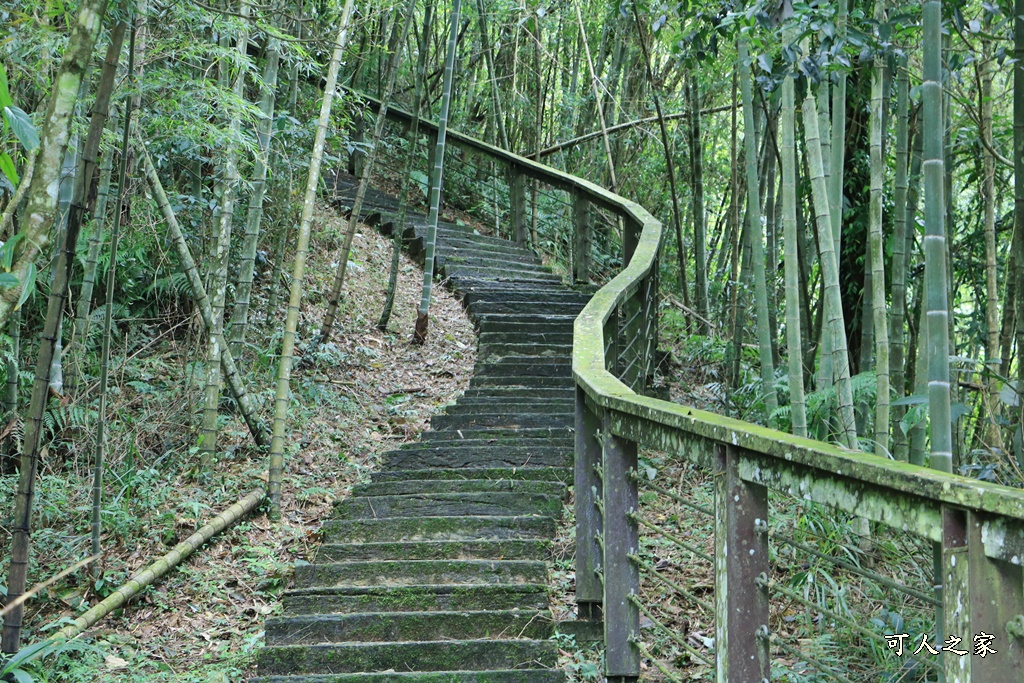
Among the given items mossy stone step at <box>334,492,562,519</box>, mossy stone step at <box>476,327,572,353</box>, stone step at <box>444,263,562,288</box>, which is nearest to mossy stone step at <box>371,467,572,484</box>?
mossy stone step at <box>334,492,562,519</box>

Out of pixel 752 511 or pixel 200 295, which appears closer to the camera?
pixel 752 511

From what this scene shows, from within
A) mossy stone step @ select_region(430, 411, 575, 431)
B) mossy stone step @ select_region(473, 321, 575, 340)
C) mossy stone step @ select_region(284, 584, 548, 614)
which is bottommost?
mossy stone step @ select_region(284, 584, 548, 614)

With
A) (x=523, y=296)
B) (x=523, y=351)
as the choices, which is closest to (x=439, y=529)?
(x=523, y=351)

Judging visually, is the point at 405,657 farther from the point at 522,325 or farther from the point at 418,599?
the point at 522,325

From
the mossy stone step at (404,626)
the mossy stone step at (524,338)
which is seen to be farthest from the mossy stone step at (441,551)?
the mossy stone step at (524,338)

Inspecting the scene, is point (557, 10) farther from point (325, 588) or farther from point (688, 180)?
point (325, 588)

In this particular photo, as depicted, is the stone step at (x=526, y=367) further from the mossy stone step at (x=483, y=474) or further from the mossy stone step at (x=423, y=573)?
the mossy stone step at (x=423, y=573)

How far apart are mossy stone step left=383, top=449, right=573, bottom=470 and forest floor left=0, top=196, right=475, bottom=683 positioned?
448mm

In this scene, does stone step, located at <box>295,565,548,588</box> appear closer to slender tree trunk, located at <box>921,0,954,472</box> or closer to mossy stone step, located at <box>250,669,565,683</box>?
mossy stone step, located at <box>250,669,565,683</box>

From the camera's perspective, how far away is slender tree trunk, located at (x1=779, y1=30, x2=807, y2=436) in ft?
13.7

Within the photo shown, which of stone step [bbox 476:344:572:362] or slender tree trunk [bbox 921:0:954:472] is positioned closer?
slender tree trunk [bbox 921:0:954:472]

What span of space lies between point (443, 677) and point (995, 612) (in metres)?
2.41

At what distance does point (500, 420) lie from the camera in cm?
574

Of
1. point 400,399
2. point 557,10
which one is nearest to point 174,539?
point 400,399
